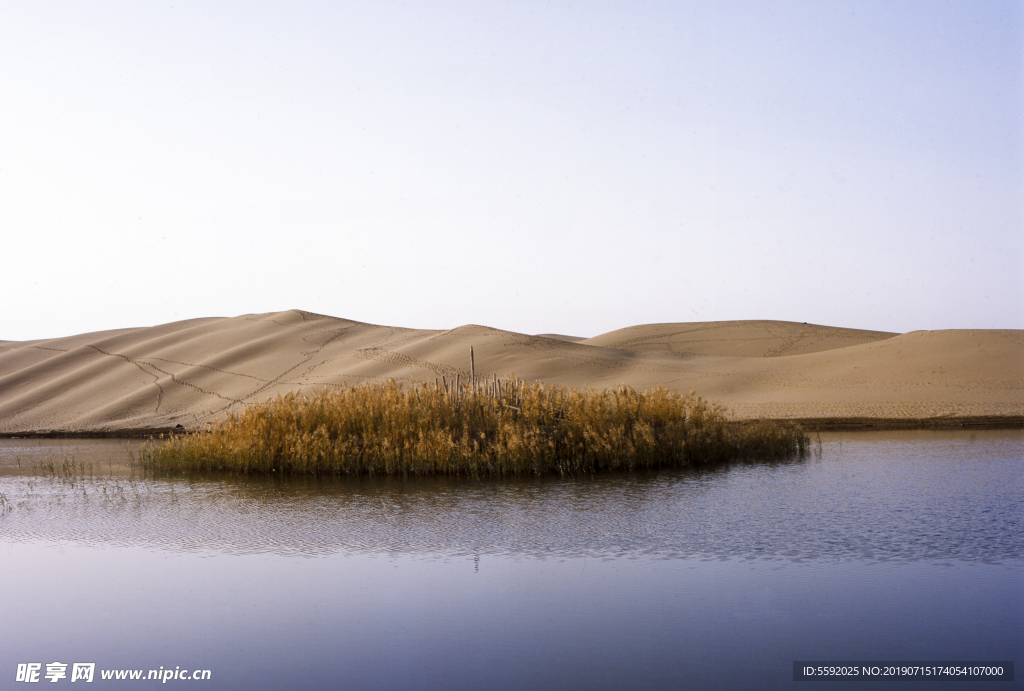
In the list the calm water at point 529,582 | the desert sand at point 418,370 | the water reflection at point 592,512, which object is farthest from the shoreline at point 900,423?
the calm water at point 529,582

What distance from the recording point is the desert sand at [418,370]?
21.9 metres

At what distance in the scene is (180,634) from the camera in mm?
4957

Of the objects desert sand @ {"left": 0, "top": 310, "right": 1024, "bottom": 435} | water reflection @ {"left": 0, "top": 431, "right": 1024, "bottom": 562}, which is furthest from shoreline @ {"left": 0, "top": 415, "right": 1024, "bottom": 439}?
water reflection @ {"left": 0, "top": 431, "right": 1024, "bottom": 562}

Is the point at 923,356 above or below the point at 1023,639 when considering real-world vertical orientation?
above

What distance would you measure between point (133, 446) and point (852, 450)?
511 inches

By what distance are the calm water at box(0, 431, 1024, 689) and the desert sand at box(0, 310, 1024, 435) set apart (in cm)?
1012

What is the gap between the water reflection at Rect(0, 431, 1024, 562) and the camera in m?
6.59

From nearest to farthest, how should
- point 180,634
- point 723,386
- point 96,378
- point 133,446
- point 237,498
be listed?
point 180,634 < point 237,498 < point 133,446 < point 723,386 < point 96,378

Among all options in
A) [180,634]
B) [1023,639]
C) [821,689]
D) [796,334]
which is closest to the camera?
[821,689]

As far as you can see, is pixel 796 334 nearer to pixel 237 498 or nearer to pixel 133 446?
pixel 133 446

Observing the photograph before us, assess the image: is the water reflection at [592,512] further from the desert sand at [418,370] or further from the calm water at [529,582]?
the desert sand at [418,370]

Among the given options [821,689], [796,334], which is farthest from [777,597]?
[796,334]

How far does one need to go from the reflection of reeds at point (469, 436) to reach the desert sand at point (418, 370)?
20.0ft

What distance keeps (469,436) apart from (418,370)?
18680mm
